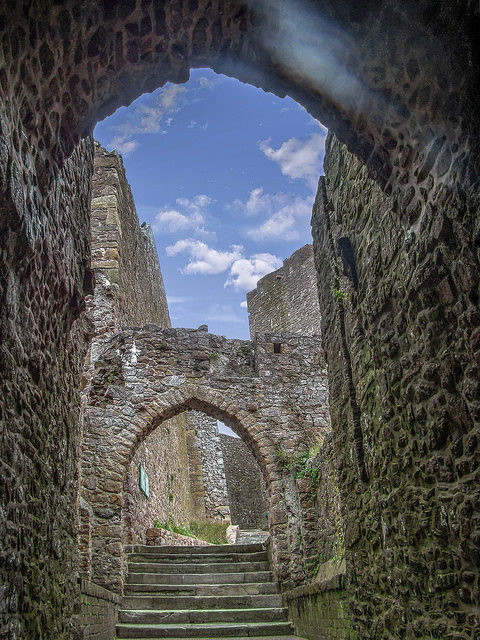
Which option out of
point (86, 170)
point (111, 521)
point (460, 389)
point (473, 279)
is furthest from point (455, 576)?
point (111, 521)

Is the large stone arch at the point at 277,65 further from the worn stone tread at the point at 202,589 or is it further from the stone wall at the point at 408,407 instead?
the worn stone tread at the point at 202,589

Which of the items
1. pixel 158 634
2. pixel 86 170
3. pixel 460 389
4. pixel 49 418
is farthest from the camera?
pixel 158 634

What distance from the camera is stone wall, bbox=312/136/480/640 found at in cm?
238

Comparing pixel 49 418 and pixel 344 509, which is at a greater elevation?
pixel 49 418

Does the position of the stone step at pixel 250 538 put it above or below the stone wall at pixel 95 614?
below

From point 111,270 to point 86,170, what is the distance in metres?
6.64

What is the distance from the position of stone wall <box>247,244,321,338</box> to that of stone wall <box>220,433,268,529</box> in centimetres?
459

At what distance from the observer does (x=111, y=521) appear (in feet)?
26.2

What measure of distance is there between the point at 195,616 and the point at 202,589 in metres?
0.76

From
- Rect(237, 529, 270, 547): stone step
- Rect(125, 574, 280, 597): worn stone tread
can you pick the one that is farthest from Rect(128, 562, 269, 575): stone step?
Rect(237, 529, 270, 547): stone step

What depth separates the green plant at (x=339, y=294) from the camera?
14.9 feet

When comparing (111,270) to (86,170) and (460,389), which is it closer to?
(86,170)

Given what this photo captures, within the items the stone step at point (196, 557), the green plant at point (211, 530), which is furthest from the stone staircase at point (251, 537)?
the stone step at point (196, 557)

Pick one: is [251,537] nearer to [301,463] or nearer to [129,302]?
[301,463]
